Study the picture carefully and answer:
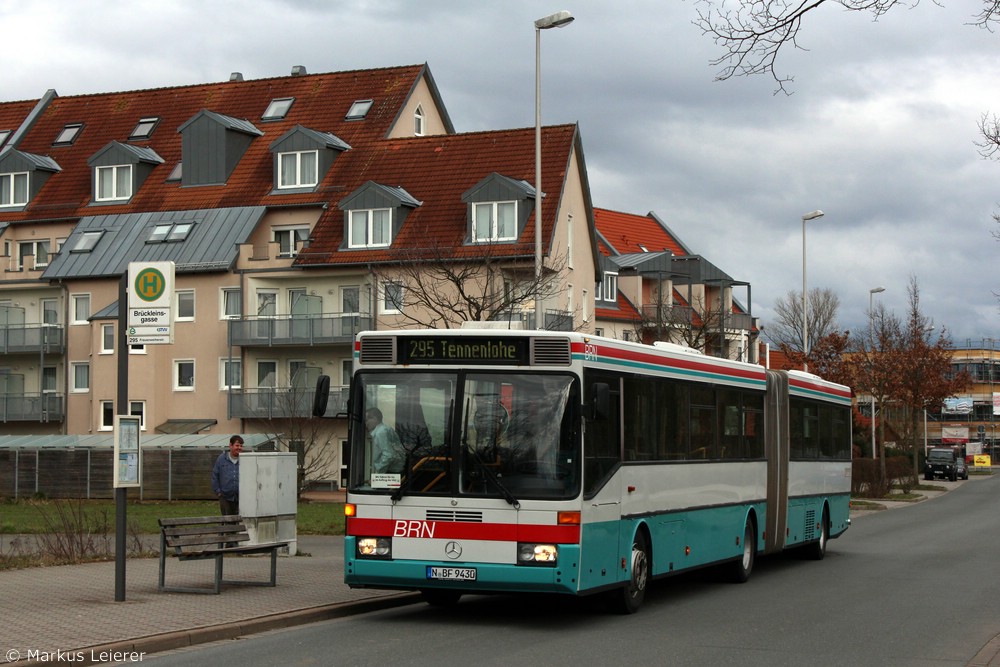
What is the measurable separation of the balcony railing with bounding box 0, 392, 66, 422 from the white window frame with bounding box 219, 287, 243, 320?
8265mm

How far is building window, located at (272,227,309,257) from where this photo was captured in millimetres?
57688

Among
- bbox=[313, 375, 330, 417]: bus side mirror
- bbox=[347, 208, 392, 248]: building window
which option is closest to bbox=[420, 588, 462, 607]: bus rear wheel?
bbox=[313, 375, 330, 417]: bus side mirror

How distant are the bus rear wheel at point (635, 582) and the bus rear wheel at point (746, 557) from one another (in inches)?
159

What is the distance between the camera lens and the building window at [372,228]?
55.1 meters

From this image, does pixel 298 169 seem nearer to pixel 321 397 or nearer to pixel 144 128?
pixel 144 128

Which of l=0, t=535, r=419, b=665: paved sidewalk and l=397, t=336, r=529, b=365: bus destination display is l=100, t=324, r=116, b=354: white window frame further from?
l=397, t=336, r=529, b=365: bus destination display

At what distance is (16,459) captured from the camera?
50.9m

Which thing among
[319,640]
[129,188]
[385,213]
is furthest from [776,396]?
[129,188]

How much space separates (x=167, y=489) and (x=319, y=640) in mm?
37271

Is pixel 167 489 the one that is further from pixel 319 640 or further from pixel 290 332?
pixel 319 640

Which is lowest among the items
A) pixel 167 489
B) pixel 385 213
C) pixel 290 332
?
pixel 167 489

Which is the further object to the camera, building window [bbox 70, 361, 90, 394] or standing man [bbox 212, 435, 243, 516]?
building window [bbox 70, 361, 90, 394]

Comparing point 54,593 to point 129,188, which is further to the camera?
point 129,188

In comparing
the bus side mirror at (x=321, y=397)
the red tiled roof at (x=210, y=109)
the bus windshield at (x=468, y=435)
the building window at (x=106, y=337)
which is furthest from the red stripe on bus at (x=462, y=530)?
the building window at (x=106, y=337)
